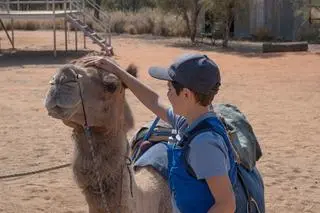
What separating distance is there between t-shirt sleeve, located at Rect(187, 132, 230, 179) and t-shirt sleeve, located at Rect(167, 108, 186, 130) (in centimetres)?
45

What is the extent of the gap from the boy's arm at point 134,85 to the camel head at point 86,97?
3cm

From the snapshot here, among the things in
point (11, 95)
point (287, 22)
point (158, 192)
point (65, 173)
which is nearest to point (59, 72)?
point (158, 192)

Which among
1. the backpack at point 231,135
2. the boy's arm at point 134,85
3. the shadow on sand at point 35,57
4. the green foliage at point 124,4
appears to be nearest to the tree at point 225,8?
the shadow on sand at point 35,57

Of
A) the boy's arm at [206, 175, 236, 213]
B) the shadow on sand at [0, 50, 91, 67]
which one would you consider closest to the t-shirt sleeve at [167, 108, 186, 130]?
the boy's arm at [206, 175, 236, 213]

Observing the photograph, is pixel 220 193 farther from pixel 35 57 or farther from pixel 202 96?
pixel 35 57

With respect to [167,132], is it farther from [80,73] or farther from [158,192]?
[80,73]

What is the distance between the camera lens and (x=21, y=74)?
1772 cm

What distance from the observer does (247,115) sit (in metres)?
11.4

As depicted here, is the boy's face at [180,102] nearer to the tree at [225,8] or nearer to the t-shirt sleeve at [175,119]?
the t-shirt sleeve at [175,119]

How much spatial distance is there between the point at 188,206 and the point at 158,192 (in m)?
0.63

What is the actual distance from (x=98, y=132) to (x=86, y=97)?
164mm

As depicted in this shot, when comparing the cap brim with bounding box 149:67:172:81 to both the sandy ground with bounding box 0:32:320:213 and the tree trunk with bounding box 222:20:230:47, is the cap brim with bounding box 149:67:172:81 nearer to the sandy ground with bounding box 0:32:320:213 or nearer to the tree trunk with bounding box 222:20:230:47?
the sandy ground with bounding box 0:32:320:213

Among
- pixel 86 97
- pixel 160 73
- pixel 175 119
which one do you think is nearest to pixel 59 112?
pixel 86 97

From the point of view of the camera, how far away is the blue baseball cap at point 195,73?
253 centimetres
